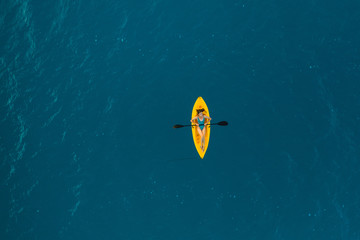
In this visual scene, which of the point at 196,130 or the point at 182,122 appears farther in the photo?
the point at 182,122

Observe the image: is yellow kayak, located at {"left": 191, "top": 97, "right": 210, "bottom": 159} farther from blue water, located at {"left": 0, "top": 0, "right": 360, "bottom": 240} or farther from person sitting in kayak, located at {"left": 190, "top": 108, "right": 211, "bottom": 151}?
blue water, located at {"left": 0, "top": 0, "right": 360, "bottom": 240}

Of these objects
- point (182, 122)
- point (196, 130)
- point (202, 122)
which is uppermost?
point (182, 122)

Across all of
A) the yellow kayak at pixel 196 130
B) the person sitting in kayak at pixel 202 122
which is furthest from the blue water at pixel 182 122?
the person sitting in kayak at pixel 202 122

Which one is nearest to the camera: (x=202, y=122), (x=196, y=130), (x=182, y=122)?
(x=196, y=130)

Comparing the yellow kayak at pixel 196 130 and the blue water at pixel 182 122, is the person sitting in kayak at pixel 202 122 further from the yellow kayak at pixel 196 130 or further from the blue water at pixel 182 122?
the blue water at pixel 182 122

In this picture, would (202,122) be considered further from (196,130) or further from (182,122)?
(182,122)

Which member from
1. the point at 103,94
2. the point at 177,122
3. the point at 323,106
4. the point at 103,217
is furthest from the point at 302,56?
the point at 103,217

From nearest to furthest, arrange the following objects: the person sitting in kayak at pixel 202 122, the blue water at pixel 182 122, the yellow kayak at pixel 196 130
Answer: the blue water at pixel 182 122
the person sitting in kayak at pixel 202 122
the yellow kayak at pixel 196 130

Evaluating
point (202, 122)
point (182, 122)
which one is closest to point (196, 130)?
point (202, 122)

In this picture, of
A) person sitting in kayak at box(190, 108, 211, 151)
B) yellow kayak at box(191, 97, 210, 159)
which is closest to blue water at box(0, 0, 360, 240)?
yellow kayak at box(191, 97, 210, 159)
